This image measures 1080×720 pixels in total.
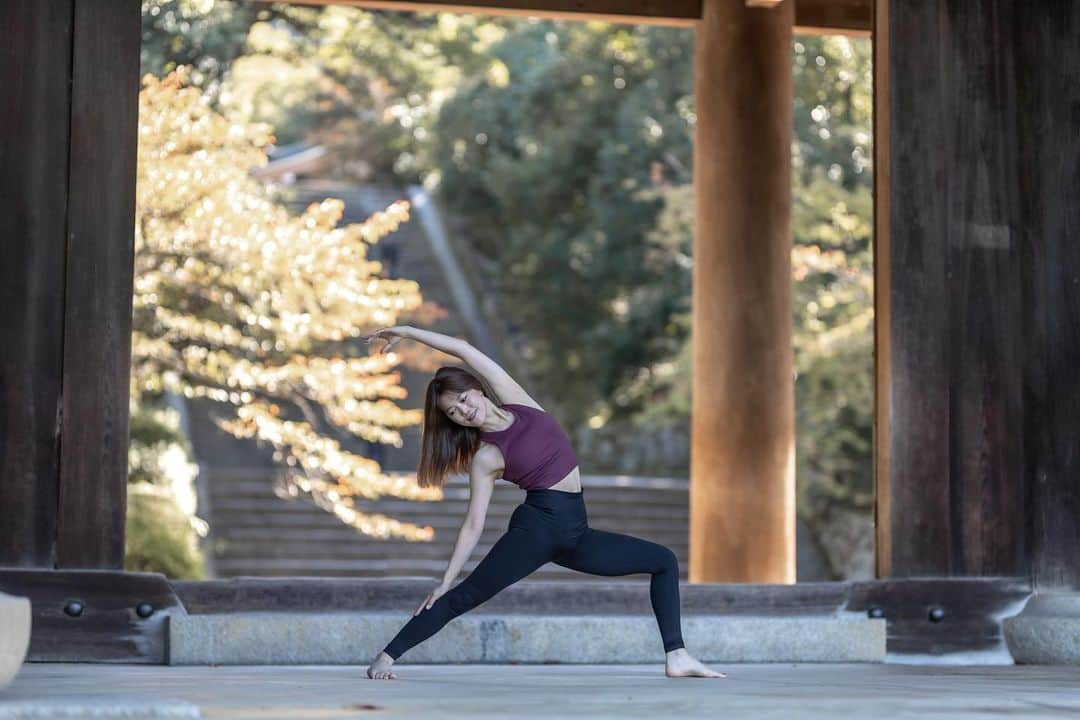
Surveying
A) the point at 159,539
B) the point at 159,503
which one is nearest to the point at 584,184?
the point at 159,503

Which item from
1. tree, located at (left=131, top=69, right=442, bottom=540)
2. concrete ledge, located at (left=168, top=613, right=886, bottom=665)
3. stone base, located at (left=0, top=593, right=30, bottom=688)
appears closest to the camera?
stone base, located at (left=0, top=593, right=30, bottom=688)

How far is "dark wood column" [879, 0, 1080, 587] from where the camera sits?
775cm

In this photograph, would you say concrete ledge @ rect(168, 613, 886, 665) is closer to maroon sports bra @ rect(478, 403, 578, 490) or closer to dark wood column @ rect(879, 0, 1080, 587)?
dark wood column @ rect(879, 0, 1080, 587)

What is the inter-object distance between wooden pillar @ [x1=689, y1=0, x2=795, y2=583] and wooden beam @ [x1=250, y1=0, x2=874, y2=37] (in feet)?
0.83

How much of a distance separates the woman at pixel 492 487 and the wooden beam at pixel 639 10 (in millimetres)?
3854

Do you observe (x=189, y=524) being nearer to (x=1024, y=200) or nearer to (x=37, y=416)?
(x=37, y=416)

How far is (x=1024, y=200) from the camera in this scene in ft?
26.1

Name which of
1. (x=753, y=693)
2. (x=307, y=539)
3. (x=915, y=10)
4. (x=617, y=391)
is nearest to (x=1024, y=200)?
(x=915, y=10)

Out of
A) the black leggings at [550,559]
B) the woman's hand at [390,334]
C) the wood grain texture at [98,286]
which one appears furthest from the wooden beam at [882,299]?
the wood grain texture at [98,286]

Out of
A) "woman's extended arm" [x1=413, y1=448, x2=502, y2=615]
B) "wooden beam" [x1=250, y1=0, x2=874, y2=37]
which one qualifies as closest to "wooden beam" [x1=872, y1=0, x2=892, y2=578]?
"wooden beam" [x1=250, y1=0, x2=874, y2=37]

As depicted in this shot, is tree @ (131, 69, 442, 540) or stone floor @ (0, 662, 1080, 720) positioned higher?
tree @ (131, 69, 442, 540)

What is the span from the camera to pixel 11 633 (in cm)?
463

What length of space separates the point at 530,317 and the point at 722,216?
32.4 ft

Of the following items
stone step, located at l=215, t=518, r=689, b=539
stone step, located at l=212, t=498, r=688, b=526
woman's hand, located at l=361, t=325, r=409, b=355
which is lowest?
stone step, located at l=215, t=518, r=689, b=539
